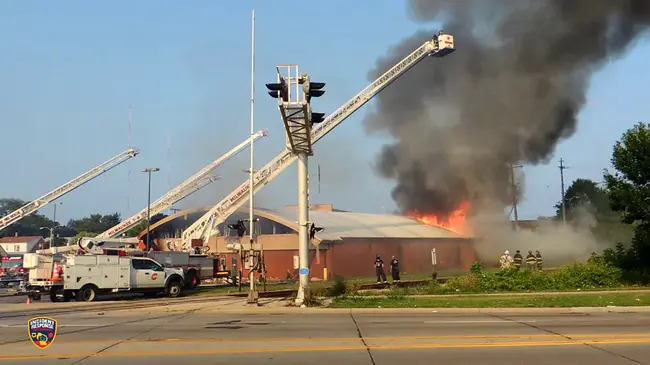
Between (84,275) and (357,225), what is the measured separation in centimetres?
3042

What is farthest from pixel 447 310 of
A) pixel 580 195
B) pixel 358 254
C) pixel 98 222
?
pixel 98 222

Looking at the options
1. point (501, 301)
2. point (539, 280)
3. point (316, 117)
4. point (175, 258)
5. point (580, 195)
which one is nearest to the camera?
point (316, 117)

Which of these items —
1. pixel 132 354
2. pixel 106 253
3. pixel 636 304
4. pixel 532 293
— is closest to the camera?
pixel 132 354

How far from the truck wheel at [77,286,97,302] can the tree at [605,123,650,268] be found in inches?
878

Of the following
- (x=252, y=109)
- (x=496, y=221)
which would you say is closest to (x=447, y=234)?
(x=496, y=221)

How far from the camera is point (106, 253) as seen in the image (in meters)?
→ 25.8

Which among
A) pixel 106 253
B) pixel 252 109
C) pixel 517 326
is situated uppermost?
pixel 252 109

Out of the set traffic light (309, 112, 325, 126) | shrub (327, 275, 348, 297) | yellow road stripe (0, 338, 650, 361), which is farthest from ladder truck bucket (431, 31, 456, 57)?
yellow road stripe (0, 338, 650, 361)

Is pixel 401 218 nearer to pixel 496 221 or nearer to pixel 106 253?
pixel 496 221

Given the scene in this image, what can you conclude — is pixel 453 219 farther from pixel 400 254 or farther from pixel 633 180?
pixel 633 180

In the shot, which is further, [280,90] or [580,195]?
[580,195]

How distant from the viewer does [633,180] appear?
2381 centimetres

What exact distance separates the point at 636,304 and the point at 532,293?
479 cm

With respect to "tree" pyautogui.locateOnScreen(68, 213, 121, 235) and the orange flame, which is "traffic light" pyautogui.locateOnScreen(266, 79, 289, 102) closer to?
the orange flame
